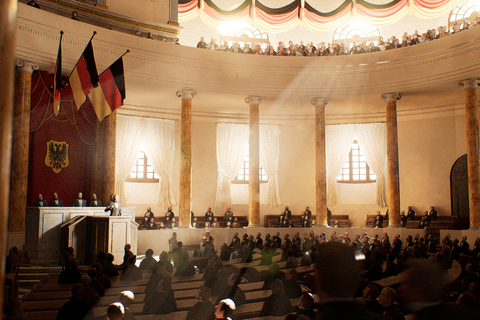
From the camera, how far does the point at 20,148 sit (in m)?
12.8

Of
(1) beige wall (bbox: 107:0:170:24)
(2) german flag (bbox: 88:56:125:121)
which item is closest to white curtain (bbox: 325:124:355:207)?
(1) beige wall (bbox: 107:0:170:24)

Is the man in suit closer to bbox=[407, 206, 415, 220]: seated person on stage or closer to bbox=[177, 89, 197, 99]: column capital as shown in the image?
bbox=[177, 89, 197, 99]: column capital

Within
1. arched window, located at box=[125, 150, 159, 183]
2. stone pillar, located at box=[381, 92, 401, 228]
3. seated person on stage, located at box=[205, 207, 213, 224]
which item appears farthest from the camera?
arched window, located at box=[125, 150, 159, 183]

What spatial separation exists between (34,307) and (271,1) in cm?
1806

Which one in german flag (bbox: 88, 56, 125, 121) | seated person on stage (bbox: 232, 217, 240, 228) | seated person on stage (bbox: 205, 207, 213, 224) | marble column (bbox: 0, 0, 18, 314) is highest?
german flag (bbox: 88, 56, 125, 121)

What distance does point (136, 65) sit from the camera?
15453 mm

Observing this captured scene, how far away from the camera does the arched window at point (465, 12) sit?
59.4ft

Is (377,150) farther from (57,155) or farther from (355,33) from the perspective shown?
(57,155)

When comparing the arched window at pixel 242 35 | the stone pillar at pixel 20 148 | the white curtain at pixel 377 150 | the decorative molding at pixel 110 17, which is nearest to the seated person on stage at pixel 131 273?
the stone pillar at pixel 20 148

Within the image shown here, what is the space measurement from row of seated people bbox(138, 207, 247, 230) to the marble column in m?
15.1

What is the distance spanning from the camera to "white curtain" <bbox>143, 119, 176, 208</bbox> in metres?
19.6

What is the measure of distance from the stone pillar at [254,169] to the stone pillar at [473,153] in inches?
293

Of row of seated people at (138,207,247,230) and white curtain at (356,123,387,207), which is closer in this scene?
row of seated people at (138,207,247,230)

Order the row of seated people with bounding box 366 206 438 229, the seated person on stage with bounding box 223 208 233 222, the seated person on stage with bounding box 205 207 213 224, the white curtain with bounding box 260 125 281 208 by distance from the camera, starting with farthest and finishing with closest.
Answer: the white curtain with bounding box 260 125 281 208 → the seated person on stage with bounding box 223 208 233 222 → the seated person on stage with bounding box 205 207 213 224 → the row of seated people with bounding box 366 206 438 229
